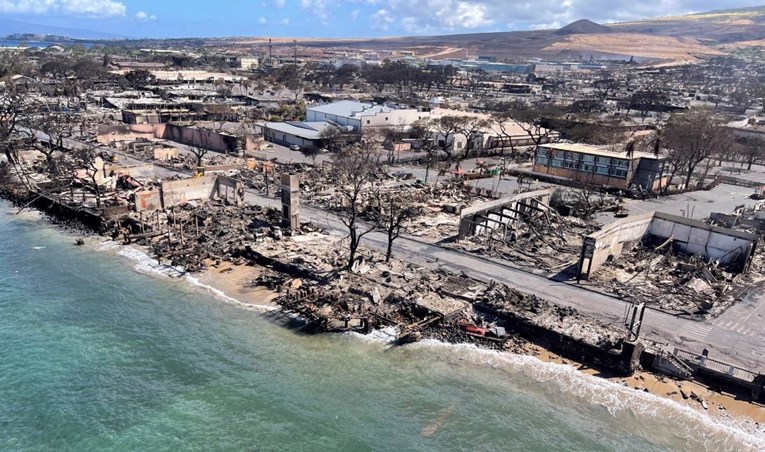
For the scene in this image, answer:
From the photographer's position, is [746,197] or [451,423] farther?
[746,197]

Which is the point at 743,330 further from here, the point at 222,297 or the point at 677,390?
the point at 222,297

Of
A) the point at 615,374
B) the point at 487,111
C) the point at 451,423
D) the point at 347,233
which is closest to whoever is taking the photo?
the point at 451,423

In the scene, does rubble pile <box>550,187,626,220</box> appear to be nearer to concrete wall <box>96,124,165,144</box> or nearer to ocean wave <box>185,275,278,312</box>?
ocean wave <box>185,275,278,312</box>

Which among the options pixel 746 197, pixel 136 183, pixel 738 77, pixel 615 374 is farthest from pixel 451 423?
pixel 738 77

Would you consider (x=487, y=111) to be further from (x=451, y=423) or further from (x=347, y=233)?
(x=451, y=423)

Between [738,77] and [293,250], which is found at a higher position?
[738,77]

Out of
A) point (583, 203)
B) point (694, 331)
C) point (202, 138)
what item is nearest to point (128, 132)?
point (202, 138)
